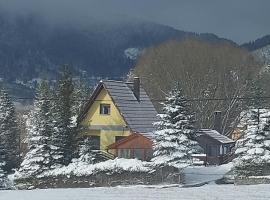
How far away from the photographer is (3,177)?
37562 mm

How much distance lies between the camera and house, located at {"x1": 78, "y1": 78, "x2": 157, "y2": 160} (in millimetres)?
45219

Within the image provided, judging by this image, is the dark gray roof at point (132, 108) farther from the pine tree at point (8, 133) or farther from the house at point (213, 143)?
the house at point (213, 143)

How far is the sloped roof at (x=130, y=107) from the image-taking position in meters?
45.2

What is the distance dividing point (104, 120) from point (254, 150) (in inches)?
606

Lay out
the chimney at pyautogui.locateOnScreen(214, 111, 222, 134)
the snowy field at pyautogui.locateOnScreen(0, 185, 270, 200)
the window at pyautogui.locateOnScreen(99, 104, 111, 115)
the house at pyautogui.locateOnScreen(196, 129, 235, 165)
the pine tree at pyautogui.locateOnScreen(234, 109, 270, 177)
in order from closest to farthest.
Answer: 1. the snowy field at pyautogui.locateOnScreen(0, 185, 270, 200)
2. the pine tree at pyautogui.locateOnScreen(234, 109, 270, 177)
3. the window at pyautogui.locateOnScreen(99, 104, 111, 115)
4. the house at pyautogui.locateOnScreen(196, 129, 235, 165)
5. the chimney at pyautogui.locateOnScreen(214, 111, 222, 134)

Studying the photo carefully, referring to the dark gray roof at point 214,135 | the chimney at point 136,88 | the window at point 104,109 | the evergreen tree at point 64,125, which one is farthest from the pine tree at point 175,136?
the dark gray roof at point 214,135

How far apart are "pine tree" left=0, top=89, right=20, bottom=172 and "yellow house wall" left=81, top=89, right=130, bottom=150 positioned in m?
6.43

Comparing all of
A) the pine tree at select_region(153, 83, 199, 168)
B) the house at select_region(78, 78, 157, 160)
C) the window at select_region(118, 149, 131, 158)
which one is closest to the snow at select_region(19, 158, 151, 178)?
the pine tree at select_region(153, 83, 199, 168)

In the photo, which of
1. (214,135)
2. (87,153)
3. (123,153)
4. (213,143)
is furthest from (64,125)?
(214,135)

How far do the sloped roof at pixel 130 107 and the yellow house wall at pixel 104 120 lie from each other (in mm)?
511

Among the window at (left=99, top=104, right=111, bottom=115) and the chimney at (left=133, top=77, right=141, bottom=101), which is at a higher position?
the chimney at (left=133, top=77, right=141, bottom=101)

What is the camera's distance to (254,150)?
113 feet

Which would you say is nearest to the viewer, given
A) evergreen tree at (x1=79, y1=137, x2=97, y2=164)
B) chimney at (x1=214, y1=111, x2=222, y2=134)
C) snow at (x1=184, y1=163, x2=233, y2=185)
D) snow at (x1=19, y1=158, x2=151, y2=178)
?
snow at (x1=19, y1=158, x2=151, y2=178)

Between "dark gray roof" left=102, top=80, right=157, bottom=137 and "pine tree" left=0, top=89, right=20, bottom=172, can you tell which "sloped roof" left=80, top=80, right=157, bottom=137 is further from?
"pine tree" left=0, top=89, right=20, bottom=172
